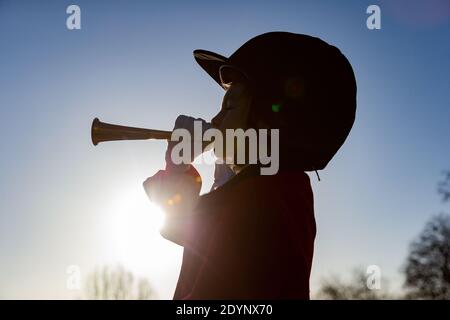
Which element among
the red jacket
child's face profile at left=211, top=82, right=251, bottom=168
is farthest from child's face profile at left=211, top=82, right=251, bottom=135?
the red jacket

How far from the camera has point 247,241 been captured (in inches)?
99.1

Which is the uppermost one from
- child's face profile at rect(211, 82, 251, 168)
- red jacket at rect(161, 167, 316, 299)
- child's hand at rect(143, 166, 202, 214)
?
child's face profile at rect(211, 82, 251, 168)

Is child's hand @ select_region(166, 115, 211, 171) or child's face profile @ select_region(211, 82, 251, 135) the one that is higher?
child's face profile @ select_region(211, 82, 251, 135)

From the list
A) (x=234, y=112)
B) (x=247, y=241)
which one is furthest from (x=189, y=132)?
(x=247, y=241)

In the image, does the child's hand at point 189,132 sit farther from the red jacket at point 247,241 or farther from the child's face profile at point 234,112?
the red jacket at point 247,241

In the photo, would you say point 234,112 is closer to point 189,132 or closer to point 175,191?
point 189,132

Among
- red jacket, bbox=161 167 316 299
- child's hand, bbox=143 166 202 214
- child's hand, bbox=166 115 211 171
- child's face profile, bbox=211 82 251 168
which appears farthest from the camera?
child's face profile, bbox=211 82 251 168

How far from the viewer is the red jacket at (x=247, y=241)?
97.7 inches

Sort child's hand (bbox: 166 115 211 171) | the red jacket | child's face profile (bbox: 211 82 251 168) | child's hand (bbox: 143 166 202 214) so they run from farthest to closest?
child's face profile (bbox: 211 82 251 168), child's hand (bbox: 166 115 211 171), child's hand (bbox: 143 166 202 214), the red jacket

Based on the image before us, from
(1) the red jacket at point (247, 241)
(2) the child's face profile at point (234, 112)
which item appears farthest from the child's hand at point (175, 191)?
(2) the child's face profile at point (234, 112)

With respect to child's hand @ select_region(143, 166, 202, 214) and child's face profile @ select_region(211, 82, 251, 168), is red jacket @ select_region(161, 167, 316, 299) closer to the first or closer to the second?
child's hand @ select_region(143, 166, 202, 214)

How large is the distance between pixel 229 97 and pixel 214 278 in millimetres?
1150

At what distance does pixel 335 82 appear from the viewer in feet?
9.59

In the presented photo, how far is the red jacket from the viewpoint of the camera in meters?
2.48
